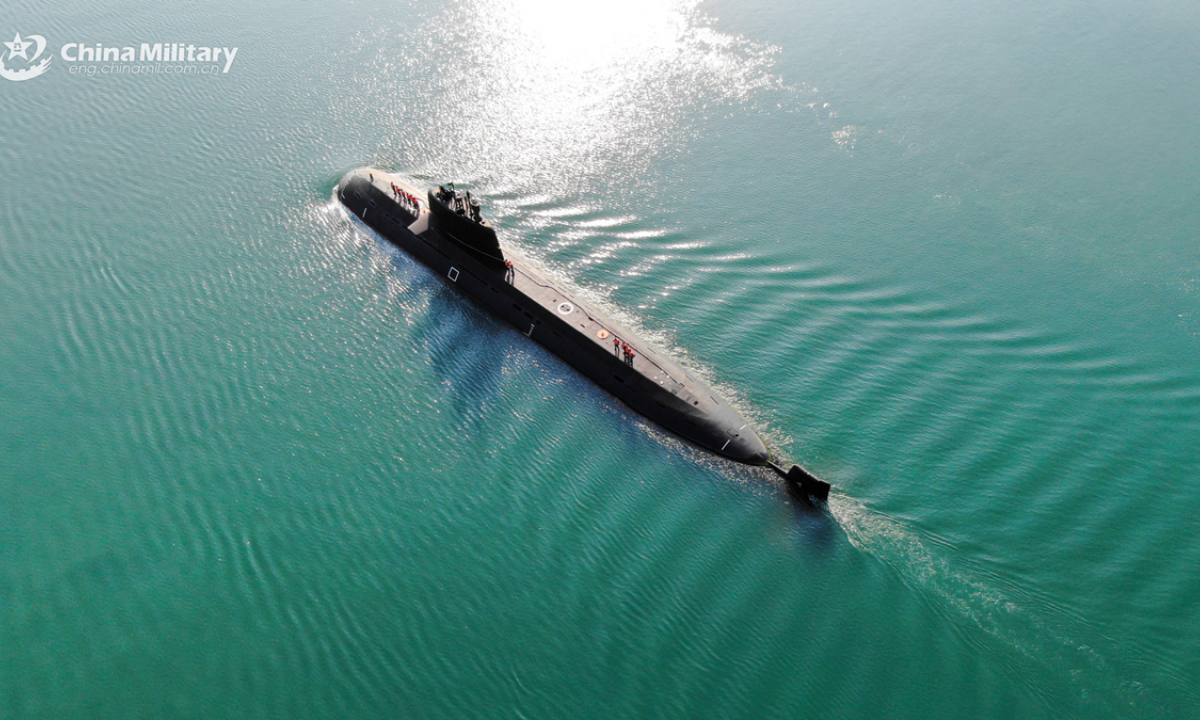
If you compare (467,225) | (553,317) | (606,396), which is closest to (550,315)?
(553,317)

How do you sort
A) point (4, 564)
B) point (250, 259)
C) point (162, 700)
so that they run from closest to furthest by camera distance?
point (162, 700), point (4, 564), point (250, 259)

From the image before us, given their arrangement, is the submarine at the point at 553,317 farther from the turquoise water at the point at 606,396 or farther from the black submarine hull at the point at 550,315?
the turquoise water at the point at 606,396

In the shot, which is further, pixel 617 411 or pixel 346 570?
pixel 617 411

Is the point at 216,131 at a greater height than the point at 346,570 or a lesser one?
greater

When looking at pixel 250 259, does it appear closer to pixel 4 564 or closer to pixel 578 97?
pixel 4 564

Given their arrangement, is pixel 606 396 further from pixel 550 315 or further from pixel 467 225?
pixel 467 225

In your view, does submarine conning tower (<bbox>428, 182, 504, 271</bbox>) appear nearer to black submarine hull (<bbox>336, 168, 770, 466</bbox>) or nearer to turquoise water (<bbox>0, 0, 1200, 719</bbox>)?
black submarine hull (<bbox>336, 168, 770, 466</bbox>)

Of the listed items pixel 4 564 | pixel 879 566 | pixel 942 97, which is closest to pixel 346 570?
pixel 4 564

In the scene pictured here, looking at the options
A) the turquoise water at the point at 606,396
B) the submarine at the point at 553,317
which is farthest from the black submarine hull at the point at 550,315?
the turquoise water at the point at 606,396
